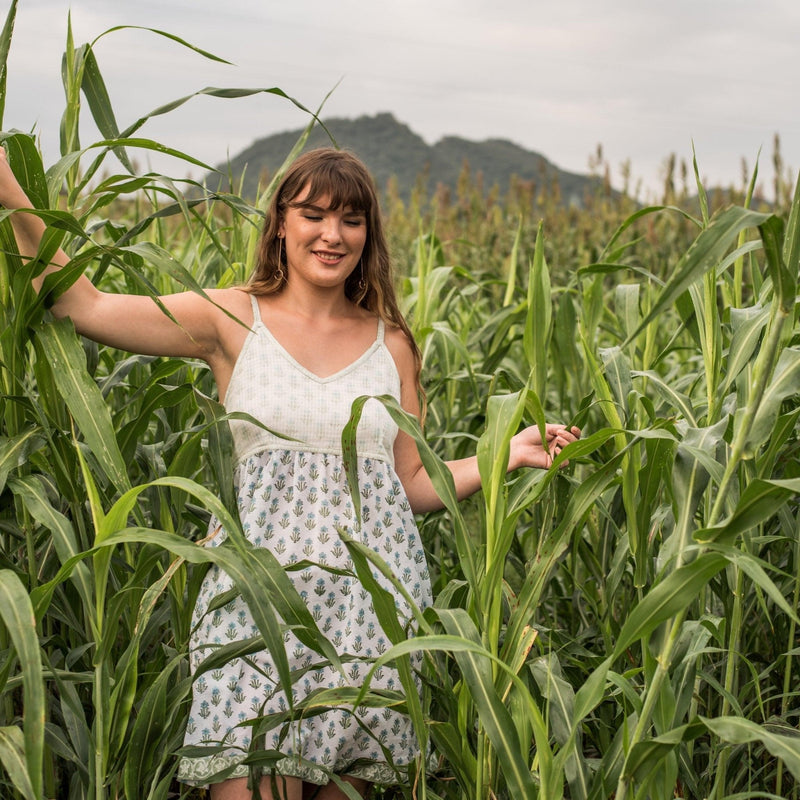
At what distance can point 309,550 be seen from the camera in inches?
58.1

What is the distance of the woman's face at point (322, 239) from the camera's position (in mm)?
1565

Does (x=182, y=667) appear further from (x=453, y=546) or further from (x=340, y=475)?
(x=453, y=546)

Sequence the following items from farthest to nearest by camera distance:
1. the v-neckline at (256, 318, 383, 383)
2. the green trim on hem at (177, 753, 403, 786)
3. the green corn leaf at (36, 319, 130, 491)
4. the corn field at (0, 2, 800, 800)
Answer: the v-neckline at (256, 318, 383, 383), the green trim on hem at (177, 753, 403, 786), the green corn leaf at (36, 319, 130, 491), the corn field at (0, 2, 800, 800)

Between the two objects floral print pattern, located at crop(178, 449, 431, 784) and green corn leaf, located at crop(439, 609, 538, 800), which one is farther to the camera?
floral print pattern, located at crop(178, 449, 431, 784)

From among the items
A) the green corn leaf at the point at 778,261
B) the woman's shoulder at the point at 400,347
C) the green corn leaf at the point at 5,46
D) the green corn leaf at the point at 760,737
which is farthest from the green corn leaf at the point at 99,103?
the green corn leaf at the point at 760,737

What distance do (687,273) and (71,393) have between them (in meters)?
0.75

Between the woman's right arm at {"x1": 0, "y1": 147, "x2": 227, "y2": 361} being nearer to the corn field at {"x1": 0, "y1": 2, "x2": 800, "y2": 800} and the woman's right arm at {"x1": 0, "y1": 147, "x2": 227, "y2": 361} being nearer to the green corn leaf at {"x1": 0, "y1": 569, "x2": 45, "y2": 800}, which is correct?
the corn field at {"x1": 0, "y1": 2, "x2": 800, "y2": 800}

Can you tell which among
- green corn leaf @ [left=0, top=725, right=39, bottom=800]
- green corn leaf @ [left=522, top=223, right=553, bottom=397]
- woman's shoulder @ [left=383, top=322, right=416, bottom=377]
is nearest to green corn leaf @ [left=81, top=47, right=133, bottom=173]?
woman's shoulder @ [left=383, top=322, right=416, bottom=377]

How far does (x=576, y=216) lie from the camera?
310 inches

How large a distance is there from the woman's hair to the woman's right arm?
0.46 ft

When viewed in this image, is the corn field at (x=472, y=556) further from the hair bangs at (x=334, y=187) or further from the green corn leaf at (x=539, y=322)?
the hair bangs at (x=334, y=187)

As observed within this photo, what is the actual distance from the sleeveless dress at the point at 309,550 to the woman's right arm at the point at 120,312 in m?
0.08

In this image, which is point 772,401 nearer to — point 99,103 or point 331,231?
point 331,231

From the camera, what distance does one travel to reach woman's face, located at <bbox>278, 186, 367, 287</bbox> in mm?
1565
